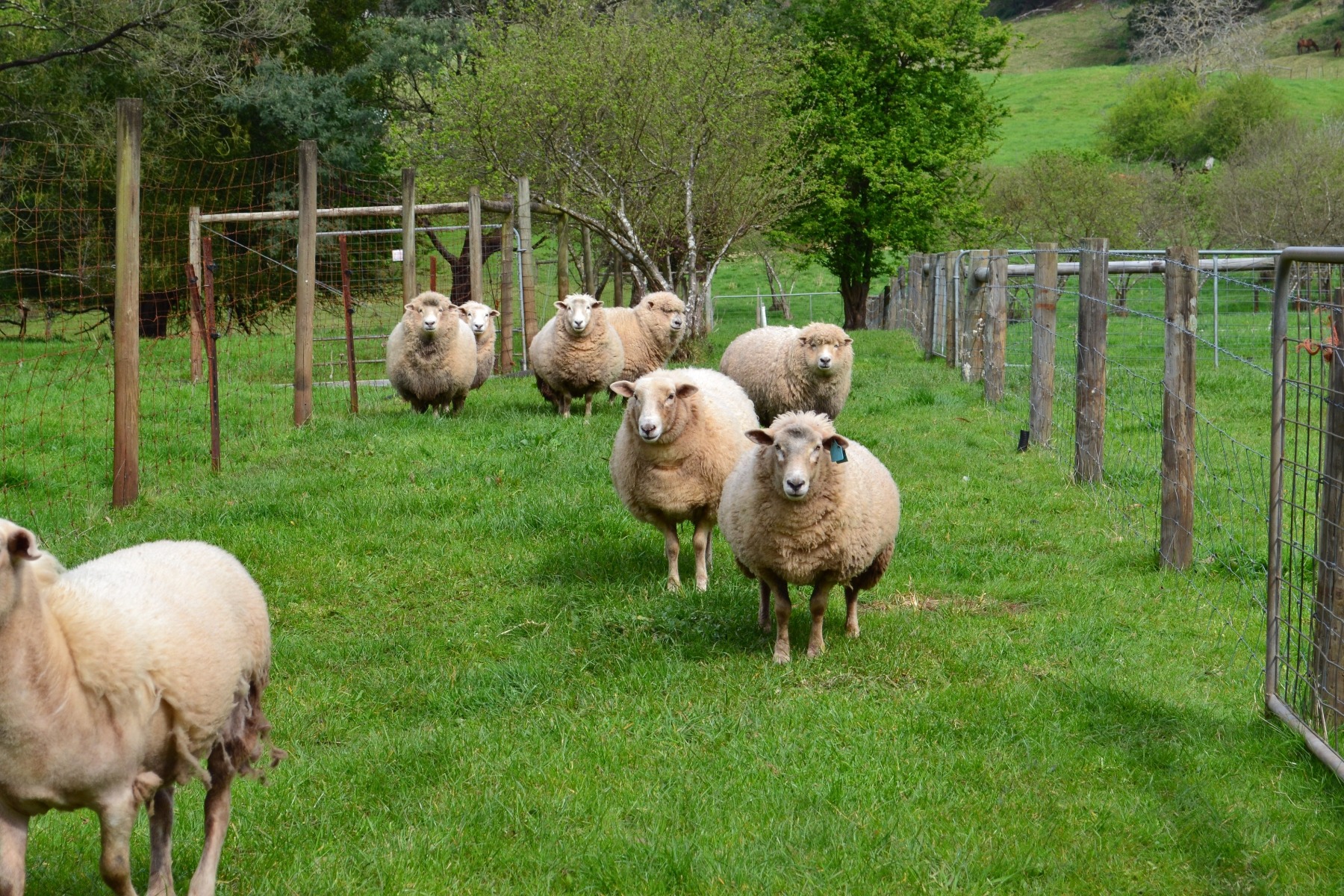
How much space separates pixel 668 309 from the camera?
47.0 ft

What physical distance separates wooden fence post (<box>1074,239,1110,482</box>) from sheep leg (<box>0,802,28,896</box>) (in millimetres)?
7628

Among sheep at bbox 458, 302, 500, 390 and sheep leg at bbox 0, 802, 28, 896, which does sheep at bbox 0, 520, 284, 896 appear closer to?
sheep leg at bbox 0, 802, 28, 896

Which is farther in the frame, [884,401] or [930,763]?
[884,401]

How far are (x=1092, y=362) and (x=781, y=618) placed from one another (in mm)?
4507

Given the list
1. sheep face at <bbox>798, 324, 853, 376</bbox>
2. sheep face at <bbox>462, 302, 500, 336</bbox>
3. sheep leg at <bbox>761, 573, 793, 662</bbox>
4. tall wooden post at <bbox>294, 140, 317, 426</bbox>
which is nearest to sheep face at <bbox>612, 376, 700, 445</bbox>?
sheep leg at <bbox>761, 573, 793, 662</bbox>

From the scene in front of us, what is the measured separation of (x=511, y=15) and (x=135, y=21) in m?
8.25

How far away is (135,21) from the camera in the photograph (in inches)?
699

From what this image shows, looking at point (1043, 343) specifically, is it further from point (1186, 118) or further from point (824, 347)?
point (1186, 118)

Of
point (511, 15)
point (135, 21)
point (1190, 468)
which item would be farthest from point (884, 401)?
point (511, 15)

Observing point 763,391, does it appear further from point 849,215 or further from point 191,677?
point 849,215

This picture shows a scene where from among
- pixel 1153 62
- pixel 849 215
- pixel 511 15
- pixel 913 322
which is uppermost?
pixel 1153 62

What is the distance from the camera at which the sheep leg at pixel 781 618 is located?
557cm

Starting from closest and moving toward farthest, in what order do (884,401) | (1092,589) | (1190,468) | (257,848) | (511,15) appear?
1. (257,848)
2. (1092,589)
3. (1190,468)
4. (884,401)
5. (511,15)

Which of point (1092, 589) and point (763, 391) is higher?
point (763, 391)
